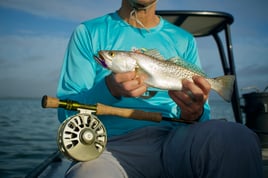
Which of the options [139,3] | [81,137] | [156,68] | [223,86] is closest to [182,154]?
[81,137]

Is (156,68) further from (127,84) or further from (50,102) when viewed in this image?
(50,102)

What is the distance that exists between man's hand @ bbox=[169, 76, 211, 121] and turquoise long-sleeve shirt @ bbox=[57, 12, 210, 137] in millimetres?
280

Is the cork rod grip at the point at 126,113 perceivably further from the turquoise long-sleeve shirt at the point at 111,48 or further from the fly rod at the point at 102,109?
the turquoise long-sleeve shirt at the point at 111,48

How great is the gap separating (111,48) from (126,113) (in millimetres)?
935

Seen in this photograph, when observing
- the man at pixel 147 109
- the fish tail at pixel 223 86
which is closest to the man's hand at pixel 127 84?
the man at pixel 147 109

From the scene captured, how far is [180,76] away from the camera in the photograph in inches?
131

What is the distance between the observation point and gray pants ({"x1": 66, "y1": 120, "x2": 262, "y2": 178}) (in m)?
2.22

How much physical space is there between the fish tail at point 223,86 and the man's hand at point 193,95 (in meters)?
0.56

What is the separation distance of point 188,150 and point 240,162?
437 mm

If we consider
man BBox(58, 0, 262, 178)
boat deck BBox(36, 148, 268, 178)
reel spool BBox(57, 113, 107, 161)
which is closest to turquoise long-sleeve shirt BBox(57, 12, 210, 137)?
man BBox(58, 0, 262, 178)

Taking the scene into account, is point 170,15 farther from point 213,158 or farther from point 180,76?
point 213,158

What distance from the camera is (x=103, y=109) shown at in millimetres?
2791

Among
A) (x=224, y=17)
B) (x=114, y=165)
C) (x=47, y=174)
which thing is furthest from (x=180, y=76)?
(x=224, y=17)

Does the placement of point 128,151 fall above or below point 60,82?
below
